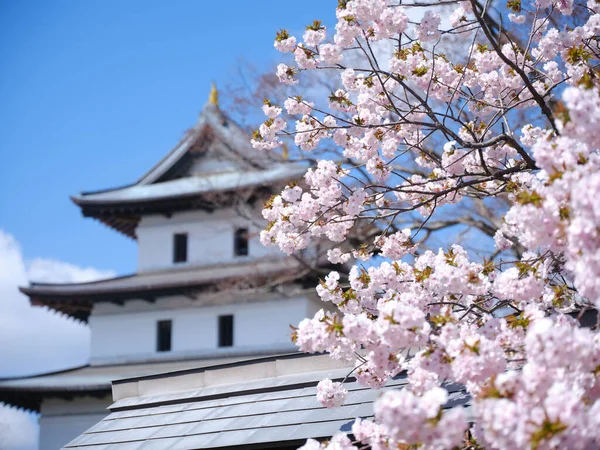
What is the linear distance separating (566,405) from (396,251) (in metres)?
3.88

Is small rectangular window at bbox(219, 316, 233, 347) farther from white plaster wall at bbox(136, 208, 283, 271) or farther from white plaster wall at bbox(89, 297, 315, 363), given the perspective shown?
white plaster wall at bbox(136, 208, 283, 271)

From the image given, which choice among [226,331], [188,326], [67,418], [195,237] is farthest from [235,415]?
[195,237]

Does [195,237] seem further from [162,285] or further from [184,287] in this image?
[162,285]

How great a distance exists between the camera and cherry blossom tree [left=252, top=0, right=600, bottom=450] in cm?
376

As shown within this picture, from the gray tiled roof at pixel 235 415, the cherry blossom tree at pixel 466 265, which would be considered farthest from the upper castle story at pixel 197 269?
the cherry blossom tree at pixel 466 265

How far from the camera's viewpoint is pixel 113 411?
9367mm

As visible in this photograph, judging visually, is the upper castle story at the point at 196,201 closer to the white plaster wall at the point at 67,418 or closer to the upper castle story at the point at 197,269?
the upper castle story at the point at 197,269

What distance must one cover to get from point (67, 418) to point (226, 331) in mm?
5854

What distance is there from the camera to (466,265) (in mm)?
5652

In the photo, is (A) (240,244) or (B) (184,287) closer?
(B) (184,287)

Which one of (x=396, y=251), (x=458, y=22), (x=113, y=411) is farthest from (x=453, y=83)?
(x=113, y=411)

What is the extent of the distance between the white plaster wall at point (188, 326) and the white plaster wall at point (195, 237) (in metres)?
1.76

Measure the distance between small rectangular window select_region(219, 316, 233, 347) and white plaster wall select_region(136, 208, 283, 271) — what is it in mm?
2181

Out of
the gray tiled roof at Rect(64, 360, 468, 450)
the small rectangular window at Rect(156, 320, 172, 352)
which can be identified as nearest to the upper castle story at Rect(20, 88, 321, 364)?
the small rectangular window at Rect(156, 320, 172, 352)
